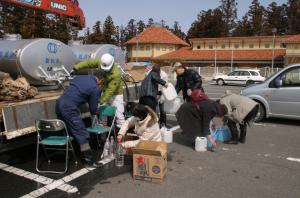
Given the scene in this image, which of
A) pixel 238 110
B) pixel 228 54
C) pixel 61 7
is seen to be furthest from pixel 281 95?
pixel 228 54

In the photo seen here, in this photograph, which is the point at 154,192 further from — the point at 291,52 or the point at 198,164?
the point at 291,52

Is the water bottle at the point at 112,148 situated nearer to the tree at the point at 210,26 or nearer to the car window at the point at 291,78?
the car window at the point at 291,78

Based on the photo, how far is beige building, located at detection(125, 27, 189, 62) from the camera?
179ft

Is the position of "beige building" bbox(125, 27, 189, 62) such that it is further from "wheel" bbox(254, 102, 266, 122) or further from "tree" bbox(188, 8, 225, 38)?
"wheel" bbox(254, 102, 266, 122)

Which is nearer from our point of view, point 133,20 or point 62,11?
point 62,11

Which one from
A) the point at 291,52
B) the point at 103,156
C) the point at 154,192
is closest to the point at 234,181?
the point at 154,192

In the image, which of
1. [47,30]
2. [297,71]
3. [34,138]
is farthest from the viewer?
[47,30]

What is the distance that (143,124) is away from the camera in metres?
5.20

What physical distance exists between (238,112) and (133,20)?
74679mm

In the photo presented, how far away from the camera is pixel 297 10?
2783 inches

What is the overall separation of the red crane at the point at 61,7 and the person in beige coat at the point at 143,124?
4416 mm

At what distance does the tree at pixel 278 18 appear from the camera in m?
71.0

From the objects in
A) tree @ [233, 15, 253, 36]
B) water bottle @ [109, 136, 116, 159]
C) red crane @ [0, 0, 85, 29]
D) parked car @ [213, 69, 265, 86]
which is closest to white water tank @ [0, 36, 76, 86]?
red crane @ [0, 0, 85, 29]

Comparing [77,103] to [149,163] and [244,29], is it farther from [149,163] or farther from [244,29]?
[244,29]
